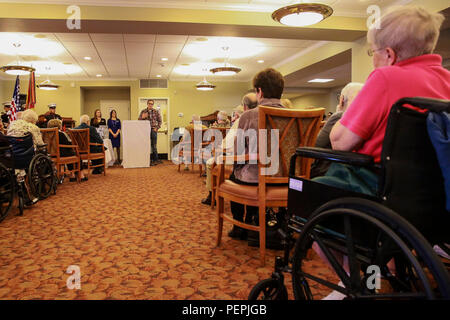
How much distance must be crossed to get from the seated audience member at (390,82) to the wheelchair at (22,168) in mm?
3019

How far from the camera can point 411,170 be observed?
0.87 meters

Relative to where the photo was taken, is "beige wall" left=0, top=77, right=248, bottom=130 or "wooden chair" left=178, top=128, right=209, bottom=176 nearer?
"wooden chair" left=178, top=128, right=209, bottom=176

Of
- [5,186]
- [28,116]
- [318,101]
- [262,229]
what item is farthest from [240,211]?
[318,101]

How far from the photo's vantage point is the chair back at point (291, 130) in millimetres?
1843

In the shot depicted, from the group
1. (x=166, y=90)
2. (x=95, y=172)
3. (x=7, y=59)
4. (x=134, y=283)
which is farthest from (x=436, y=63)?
(x=166, y=90)

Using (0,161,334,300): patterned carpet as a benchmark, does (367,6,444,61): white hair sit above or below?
above

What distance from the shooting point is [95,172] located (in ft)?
22.5

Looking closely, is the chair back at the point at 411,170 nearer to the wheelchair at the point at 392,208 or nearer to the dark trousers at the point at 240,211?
the wheelchair at the point at 392,208

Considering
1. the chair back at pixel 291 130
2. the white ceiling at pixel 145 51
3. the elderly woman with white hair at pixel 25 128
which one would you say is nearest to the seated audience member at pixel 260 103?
the chair back at pixel 291 130

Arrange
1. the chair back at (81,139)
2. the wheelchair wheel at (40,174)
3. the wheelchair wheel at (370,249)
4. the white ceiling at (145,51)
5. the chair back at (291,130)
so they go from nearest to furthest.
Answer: the wheelchair wheel at (370,249)
the chair back at (291,130)
the wheelchair wheel at (40,174)
the chair back at (81,139)
the white ceiling at (145,51)

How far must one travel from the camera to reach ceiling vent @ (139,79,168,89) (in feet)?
37.7

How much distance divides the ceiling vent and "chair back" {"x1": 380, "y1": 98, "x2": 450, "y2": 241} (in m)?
11.4

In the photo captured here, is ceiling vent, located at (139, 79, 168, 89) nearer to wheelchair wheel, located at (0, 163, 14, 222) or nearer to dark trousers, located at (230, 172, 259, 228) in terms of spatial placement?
wheelchair wheel, located at (0, 163, 14, 222)

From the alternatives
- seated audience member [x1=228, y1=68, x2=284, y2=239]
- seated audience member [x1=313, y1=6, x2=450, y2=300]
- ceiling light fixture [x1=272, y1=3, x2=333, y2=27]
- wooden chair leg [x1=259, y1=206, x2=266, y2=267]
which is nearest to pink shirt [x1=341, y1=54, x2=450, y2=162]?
seated audience member [x1=313, y1=6, x2=450, y2=300]
